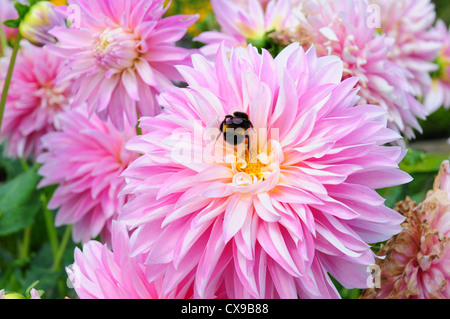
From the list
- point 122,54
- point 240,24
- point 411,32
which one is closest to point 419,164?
point 411,32

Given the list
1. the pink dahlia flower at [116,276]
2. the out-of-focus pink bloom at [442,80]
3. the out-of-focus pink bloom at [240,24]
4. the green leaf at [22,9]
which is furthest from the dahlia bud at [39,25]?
the out-of-focus pink bloom at [442,80]

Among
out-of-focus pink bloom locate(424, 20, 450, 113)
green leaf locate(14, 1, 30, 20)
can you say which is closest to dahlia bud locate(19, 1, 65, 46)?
green leaf locate(14, 1, 30, 20)

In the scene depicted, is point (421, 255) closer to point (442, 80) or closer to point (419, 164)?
point (419, 164)

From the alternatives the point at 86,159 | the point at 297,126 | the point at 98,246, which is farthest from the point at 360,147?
the point at 86,159
